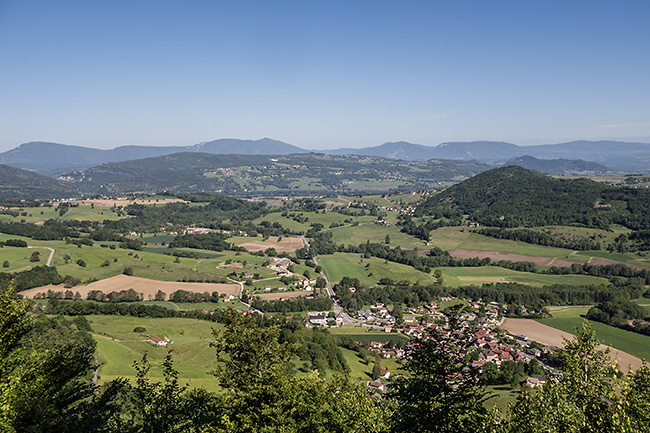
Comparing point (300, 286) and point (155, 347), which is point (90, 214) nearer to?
point (300, 286)

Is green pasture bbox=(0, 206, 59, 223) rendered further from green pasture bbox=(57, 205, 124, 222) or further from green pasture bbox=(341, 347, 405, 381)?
green pasture bbox=(341, 347, 405, 381)

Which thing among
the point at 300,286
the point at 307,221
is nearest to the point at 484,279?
the point at 300,286

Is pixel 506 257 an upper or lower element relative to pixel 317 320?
lower

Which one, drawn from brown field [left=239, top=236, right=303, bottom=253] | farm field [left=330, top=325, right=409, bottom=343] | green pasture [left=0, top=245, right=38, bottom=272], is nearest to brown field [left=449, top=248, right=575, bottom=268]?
brown field [left=239, top=236, right=303, bottom=253]

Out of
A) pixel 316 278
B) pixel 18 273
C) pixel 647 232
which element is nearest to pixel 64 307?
pixel 18 273

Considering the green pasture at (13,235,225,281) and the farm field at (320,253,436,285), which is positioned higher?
the green pasture at (13,235,225,281)

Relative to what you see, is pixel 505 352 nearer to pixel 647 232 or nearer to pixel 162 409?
pixel 162 409
